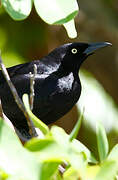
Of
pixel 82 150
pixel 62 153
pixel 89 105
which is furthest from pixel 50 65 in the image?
pixel 62 153

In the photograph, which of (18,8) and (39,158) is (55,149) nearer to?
(39,158)

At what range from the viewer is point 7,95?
3.62m

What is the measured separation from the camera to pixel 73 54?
3992 millimetres

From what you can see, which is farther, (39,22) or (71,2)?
(39,22)

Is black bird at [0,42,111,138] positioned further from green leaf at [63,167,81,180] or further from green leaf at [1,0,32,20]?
A: green leaf at [63,167,81,180]

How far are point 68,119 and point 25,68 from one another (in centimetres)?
215

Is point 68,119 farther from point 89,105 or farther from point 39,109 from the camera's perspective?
point 39,109

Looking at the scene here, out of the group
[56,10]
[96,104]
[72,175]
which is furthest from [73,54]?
[72,175]

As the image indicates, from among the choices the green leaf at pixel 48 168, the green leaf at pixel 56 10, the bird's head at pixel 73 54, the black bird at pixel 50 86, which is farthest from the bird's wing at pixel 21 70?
the green leaf at pixel 48 168

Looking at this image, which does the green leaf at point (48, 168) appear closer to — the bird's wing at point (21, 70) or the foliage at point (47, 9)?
the foliage at point (47, 9)

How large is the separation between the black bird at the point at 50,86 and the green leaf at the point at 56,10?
6.74 feet

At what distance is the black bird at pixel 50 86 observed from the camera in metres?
3.63

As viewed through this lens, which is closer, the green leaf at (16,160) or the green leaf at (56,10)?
the green leaf at (16,160)

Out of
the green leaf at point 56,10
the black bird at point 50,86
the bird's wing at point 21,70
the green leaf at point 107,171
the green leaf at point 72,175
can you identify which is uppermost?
the green leaf at point 56,10
